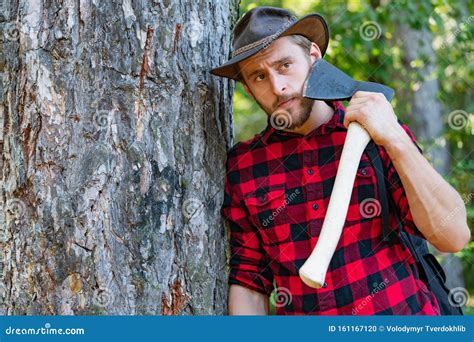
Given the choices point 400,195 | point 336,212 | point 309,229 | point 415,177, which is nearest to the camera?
point 336,212

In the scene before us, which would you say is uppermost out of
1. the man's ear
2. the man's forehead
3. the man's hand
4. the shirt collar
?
the man's ear

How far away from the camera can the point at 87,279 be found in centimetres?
236

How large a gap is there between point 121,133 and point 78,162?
0.20 meters

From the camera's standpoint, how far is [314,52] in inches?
115

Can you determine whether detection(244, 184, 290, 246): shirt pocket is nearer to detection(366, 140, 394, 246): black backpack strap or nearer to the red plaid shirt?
the red plaid shirt

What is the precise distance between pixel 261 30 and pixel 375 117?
2.09ft

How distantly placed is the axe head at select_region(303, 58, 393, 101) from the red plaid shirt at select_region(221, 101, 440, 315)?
19cm

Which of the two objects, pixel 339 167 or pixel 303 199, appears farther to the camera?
pixel 303 199

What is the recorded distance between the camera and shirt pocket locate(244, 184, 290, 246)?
2.77 meters

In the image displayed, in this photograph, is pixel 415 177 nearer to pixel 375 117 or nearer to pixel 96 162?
pixel 375 117

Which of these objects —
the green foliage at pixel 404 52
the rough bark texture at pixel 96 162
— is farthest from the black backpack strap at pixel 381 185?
the green foliage at pixel 404 52

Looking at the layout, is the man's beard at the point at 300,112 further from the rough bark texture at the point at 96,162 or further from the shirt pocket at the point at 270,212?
the rough bark texture at the point at 96,162

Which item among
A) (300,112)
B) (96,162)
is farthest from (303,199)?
(96,162)

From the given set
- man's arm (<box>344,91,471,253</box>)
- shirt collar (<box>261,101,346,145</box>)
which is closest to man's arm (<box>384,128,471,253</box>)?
man's arm (<box>344,91,471,253</box>)
